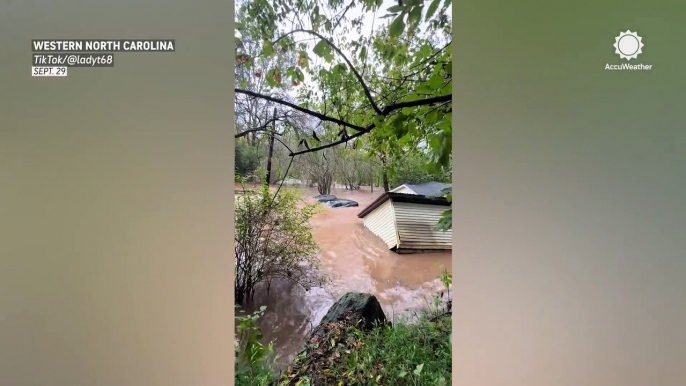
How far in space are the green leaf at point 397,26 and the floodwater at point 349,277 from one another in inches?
27.3

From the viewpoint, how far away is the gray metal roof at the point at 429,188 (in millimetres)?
Result: 1311

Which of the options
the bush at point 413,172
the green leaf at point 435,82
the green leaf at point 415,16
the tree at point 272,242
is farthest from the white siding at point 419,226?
the green leaf at point 415,16

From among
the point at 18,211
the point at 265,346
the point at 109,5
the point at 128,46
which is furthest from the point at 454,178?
the point at 18,211

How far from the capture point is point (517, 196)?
114 cm

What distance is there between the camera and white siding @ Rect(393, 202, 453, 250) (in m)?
1.30

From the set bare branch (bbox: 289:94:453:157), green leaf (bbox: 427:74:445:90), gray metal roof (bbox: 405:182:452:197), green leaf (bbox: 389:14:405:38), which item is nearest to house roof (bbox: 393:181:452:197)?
gray metal roof (bbox: 405:182:452:197)

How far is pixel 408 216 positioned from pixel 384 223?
12 centimetres

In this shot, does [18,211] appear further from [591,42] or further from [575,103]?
[591,42]

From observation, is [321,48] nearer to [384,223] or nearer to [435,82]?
[435,82]

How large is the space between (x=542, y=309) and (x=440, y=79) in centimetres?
104

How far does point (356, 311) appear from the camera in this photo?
1.29 m

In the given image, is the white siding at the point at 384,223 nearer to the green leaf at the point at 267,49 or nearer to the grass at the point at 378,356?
the grass at the point at 378,356

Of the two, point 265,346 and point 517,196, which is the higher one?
point 517,196

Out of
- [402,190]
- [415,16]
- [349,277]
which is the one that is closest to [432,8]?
[415,16]
